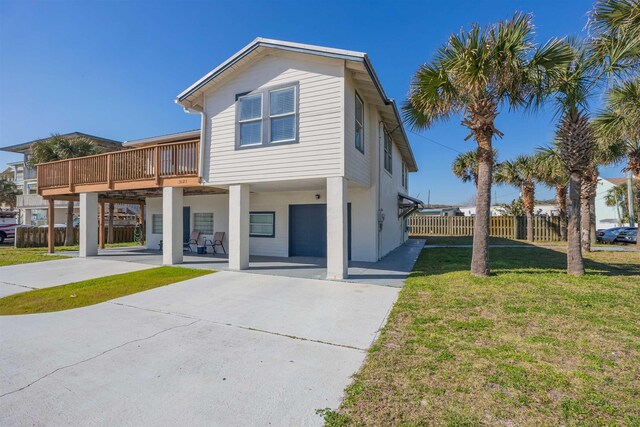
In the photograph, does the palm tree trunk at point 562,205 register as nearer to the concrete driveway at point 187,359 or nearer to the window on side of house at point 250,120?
the concrete driveway at point 187,359

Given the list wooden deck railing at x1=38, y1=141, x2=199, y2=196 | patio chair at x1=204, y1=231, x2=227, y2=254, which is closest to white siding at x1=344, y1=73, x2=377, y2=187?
wooden deck railing at x1=38, y1=141, x2=199, y2=196

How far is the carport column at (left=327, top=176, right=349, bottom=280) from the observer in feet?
24.9

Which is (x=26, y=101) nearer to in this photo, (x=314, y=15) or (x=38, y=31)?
(x=38, y=31)

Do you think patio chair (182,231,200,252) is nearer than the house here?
No

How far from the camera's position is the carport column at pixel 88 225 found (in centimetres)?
1219

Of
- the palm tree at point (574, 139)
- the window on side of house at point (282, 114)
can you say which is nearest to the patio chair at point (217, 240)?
the window on side of house at point (282, 114)

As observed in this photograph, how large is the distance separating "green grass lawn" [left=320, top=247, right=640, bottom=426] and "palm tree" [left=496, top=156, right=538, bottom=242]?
14.3 metres

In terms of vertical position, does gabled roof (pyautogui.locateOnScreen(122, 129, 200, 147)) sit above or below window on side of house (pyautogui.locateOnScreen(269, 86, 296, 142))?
above

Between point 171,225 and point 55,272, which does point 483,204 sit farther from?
point 55,272

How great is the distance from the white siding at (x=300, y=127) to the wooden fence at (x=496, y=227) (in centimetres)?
1946

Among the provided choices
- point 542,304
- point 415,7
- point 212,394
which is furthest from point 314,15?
point 212,394

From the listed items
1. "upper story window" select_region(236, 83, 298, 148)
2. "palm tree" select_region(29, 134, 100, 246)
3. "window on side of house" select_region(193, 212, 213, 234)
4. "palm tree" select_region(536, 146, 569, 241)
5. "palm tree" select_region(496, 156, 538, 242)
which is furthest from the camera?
"palm tree" select_region(496, 156, 538, 242)

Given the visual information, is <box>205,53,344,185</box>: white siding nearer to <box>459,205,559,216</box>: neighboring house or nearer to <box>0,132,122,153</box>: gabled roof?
<box>0,132,122,153</box>: gabled roof

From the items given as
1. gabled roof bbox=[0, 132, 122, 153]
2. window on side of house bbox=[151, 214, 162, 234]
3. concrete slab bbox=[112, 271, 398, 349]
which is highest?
gabled roof bbox=[0, 132, 122, 153]
